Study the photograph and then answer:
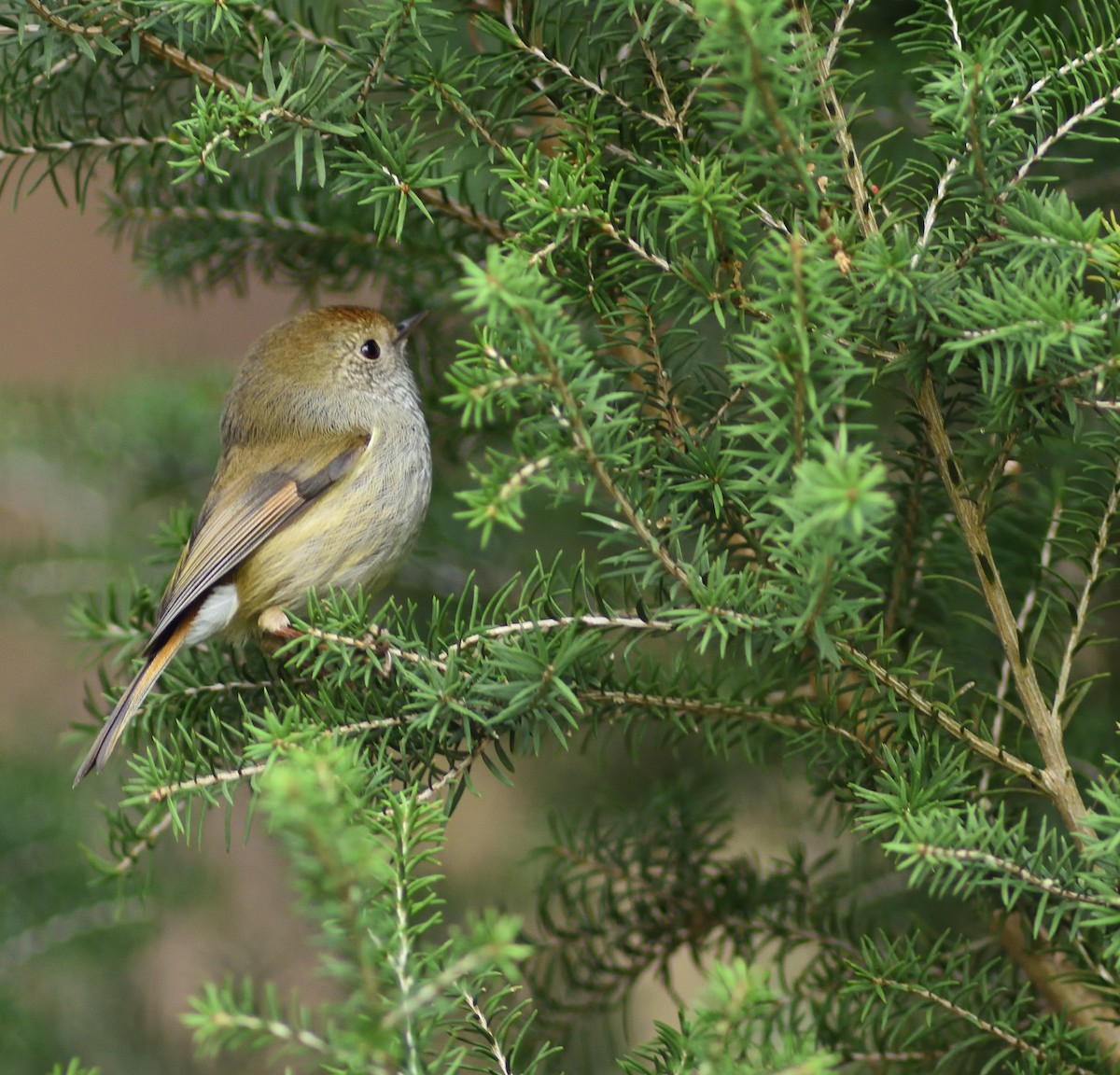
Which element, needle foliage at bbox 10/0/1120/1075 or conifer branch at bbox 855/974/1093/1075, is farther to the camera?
conifer branch at bbox 855/974/1093/1075

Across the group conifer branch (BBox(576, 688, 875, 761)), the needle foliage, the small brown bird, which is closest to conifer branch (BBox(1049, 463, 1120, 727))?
the needle foliage

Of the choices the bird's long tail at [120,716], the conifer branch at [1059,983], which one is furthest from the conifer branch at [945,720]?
A: the bird's long tail at [120,716]

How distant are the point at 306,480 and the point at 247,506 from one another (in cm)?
9

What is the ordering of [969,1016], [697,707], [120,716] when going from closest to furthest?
[969,1016]
[697,707]
[120,716]

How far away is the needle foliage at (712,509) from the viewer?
743 mm

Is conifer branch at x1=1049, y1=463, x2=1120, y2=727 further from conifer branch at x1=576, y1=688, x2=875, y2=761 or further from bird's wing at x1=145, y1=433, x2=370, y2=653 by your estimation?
bird's wing at x1=145, y1=433, x2=370, y2=653

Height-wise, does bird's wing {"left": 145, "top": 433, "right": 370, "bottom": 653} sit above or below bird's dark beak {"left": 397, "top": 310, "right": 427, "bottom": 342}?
below

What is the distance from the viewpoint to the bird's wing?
1429 millimetres

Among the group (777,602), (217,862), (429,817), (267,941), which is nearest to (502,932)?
(429,817)

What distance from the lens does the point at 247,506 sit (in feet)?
5.15

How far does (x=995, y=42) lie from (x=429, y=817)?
650mm

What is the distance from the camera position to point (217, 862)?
192 centimetres

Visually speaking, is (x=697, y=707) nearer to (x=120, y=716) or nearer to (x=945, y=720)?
(x=945, y=720)

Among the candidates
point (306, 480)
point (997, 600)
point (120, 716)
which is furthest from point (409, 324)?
point (997, 600)
